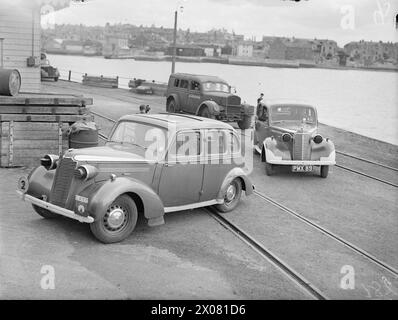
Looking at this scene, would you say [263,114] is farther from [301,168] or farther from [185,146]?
[185,146]

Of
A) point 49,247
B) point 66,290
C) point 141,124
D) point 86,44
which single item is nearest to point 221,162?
point 141,124

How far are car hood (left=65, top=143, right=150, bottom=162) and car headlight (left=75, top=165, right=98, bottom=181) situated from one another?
0.21 m

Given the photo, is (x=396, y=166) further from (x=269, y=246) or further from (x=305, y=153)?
(x=269, y=246)

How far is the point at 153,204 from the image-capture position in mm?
8016

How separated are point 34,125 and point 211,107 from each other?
10.1 m

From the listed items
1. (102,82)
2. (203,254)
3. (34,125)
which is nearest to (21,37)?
(34,125)

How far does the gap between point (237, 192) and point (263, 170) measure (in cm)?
401

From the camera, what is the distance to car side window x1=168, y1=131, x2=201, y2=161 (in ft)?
28.2

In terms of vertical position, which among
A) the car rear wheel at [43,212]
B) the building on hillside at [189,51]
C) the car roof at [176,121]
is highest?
the building on hillside at [189,51]

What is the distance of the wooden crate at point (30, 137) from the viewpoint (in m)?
11.7

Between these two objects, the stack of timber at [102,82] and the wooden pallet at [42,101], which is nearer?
the wooden pallet at [42,101]

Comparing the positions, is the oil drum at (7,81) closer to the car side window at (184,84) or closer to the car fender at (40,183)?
the car fender at (40,183)

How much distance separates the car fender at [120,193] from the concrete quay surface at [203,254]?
448 mm

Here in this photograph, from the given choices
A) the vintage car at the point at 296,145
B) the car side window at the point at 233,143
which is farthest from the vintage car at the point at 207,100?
the car side window at the point at 233,143
